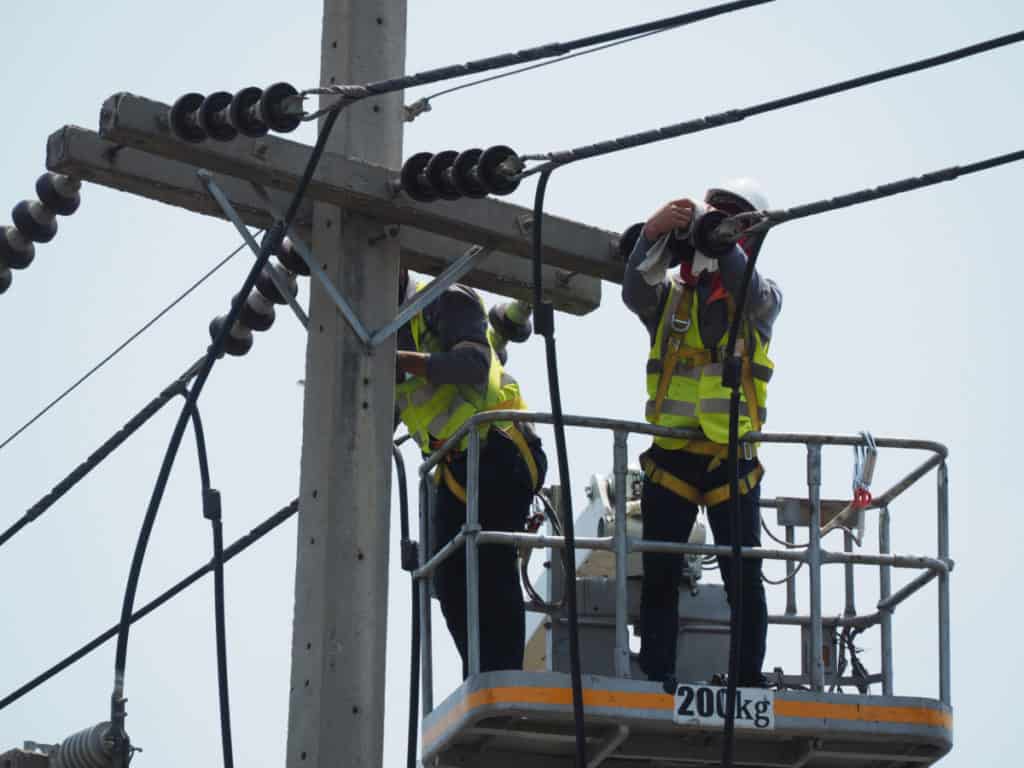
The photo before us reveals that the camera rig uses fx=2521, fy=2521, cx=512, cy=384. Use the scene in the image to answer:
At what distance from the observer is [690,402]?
11117 millimetres

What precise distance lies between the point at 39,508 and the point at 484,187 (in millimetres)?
4841

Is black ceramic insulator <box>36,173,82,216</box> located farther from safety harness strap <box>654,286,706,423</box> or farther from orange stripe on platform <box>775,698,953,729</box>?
orange stripe on platform <box>775,698,953,729</box>

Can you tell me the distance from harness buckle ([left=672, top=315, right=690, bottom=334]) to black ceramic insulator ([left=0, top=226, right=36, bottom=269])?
4589 millimetres

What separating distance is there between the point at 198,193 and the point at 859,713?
3.74 m

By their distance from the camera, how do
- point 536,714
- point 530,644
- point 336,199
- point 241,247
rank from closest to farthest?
point 536,714 → point 336,199 → point 530,644 → point 241,247

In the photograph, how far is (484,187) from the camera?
1064cm

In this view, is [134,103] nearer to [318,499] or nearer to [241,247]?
[318,499]

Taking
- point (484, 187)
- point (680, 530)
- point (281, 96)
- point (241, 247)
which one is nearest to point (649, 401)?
point (680, 530)

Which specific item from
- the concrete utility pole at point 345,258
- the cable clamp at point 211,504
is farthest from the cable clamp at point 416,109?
the cable clamp at point 211,504

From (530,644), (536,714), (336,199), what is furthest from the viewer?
(530,644)

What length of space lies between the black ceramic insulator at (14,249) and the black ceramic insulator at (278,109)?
4090mm

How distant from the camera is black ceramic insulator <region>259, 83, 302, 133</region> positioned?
10430 mm

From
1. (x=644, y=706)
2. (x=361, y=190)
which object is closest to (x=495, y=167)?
(x=361, y=190)

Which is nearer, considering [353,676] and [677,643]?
[353,676]
